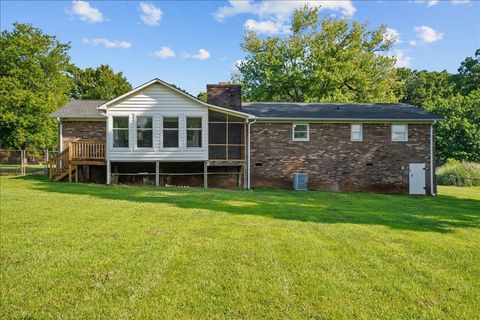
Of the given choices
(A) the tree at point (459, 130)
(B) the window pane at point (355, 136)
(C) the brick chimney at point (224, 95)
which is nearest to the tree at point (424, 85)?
(A) the tree at point (459, 130)

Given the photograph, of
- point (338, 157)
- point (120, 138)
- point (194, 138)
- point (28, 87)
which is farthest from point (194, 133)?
point (28, 87)

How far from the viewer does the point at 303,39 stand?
116ft

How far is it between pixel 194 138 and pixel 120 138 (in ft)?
11.6

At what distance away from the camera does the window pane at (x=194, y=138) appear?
17469 mm

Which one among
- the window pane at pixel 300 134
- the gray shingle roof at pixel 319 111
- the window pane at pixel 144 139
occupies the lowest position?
the window pane at pixel 144 139

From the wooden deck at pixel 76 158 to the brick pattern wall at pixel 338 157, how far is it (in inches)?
301

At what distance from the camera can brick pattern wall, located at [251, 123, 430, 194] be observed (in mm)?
18419

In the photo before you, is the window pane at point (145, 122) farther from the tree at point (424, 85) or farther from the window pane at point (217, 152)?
the tree at point (424, 85)

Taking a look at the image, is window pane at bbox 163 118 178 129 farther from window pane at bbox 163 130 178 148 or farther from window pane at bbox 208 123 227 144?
window pane at bbox 208 123 227 144

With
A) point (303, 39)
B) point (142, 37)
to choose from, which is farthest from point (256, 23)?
point (142, 37)

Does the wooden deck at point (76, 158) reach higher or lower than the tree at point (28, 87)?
lower

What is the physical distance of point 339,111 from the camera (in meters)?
19.5

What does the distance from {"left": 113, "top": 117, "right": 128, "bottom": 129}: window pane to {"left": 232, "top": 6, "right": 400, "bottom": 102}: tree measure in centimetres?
1897

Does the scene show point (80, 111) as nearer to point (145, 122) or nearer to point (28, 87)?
point (145, 122)
